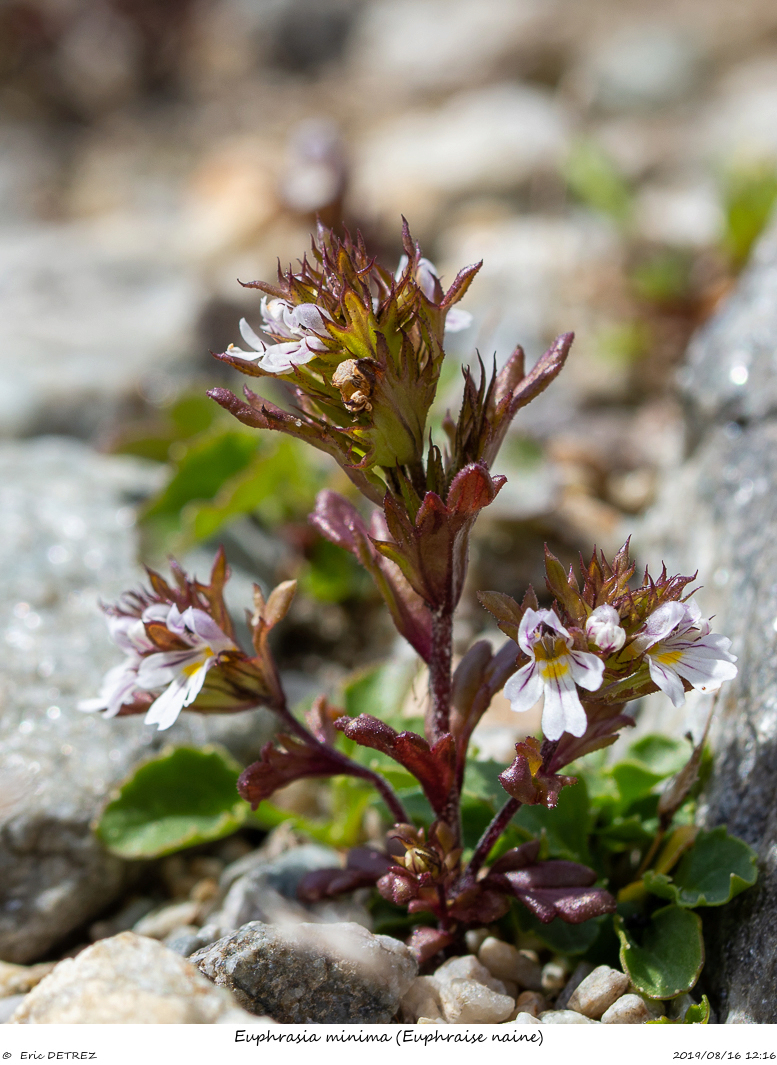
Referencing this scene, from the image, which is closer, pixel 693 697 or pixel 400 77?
pixel 693 697

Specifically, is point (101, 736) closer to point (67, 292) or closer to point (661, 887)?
point (661, 887)

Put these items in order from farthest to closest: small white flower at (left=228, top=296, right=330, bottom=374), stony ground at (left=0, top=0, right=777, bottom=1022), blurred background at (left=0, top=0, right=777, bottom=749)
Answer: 1. blurred background at (left=0, top=0, right=777, bottom=749)
2. stony ground at (left=0, top=0, right=777, bottom=1022)
3. small white flower at (left=228, top=296, right=330, bottom=374)

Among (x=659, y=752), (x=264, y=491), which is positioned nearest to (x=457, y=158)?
(x=264, y=491)

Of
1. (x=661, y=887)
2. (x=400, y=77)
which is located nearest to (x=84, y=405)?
(x=661, y=887)

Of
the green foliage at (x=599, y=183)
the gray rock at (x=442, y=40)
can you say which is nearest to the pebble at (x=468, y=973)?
the green foliage at (x=599, y=183)

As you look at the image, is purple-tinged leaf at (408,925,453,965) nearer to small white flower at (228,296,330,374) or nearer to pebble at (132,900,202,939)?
pebble at (132,900,202,939)

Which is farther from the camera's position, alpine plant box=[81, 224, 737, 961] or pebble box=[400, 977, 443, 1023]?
pebble box=[400, 977, 443, 1023]

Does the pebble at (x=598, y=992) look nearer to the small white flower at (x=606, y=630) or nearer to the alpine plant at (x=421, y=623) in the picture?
the alpine plant at (x=421, y=623)

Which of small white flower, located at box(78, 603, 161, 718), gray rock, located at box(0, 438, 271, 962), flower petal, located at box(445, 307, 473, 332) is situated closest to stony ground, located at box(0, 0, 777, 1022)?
gray rock, located at box(0, 438, 271, 962)
